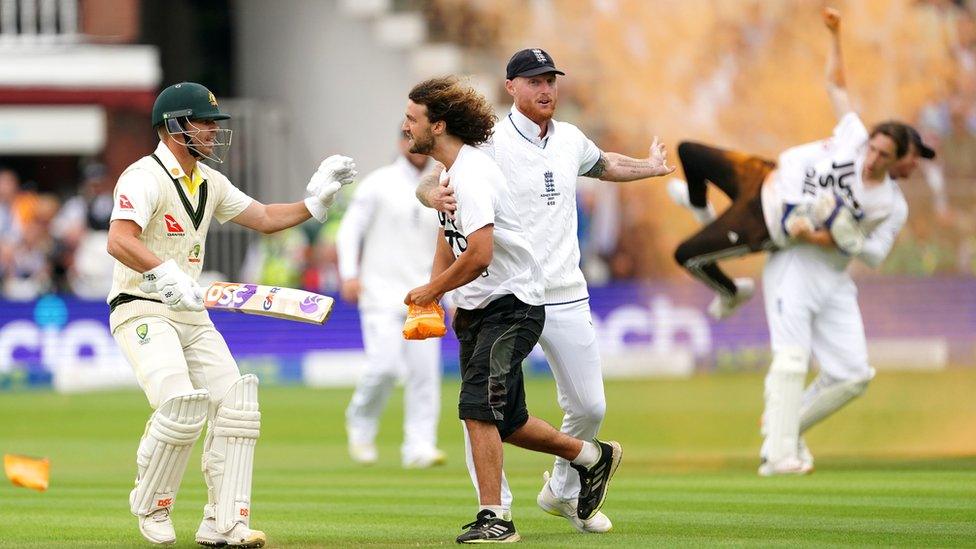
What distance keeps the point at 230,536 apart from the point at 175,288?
3.80 ft

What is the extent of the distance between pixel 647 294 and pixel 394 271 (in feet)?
29.2

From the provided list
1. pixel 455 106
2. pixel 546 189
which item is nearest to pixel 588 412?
pixel 546 189

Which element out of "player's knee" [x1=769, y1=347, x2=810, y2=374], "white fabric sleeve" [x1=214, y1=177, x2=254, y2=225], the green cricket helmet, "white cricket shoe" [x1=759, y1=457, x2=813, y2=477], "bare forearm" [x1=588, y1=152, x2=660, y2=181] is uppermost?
the green cricket helmet

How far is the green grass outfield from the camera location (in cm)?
820

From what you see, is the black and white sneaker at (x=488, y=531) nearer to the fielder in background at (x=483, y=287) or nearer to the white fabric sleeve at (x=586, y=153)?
the fielder in background at (x=483, y=287)

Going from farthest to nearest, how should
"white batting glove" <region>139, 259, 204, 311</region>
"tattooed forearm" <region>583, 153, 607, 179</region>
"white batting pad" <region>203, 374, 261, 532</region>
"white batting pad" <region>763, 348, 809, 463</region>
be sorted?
"white batting pad" <region>763, 348, 809, 463</region> < "tattooed forearm" <region>583, 153, 607, 179</region> < "white batting pad" <region>203, 374, 261, 532</region> < "white batting glove" <region>139, 259, 204, 311</region>

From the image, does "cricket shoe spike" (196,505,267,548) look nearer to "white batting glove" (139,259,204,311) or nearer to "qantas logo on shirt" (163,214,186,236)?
"white batting glove" (139,259,204,311)

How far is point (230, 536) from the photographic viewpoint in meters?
7.60

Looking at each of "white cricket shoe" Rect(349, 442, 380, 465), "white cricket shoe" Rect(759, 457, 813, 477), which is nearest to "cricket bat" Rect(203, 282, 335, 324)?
"white cricket shoe" Rect(759, 457, 813, 477)

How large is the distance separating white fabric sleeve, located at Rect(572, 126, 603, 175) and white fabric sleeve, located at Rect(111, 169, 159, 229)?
2.10 metres

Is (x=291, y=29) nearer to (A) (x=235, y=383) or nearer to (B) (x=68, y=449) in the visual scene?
(B) (x=68, y=449)

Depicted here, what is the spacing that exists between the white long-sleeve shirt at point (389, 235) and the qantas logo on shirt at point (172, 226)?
16.1ft

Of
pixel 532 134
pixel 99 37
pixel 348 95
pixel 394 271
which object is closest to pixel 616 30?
pixel 348 95

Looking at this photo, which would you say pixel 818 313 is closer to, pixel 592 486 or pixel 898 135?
pixel 898 135
